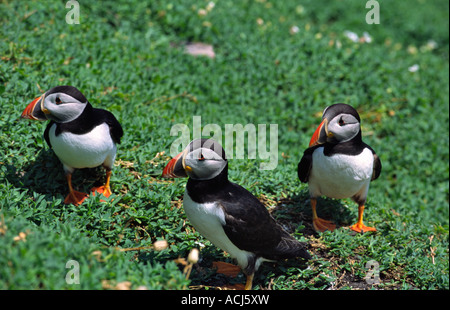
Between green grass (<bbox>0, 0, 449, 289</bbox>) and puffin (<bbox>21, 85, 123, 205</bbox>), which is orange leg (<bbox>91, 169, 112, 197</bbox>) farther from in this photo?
puffin (<bbox>21, 85, 123, 205</bbox>)

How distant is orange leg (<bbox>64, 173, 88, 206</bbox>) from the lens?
4.50 metres

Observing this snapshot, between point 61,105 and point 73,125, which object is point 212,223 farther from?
point 61,105

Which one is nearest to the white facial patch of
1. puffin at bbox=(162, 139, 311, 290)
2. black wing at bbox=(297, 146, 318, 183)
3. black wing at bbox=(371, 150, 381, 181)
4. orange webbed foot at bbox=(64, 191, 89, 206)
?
orange webbed foot at bbox=(64, 191, 89, 206)

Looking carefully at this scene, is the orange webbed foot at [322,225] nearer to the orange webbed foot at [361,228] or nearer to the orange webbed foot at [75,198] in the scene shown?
the orange webbed foot at [361,228]

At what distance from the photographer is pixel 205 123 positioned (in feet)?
20.6

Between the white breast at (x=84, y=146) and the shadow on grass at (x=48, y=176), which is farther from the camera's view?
the shadow on grass at (x=48, y=176)

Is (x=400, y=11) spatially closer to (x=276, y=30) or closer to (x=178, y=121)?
(x=276, y=30)

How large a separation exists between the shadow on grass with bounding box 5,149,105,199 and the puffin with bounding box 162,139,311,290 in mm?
1423

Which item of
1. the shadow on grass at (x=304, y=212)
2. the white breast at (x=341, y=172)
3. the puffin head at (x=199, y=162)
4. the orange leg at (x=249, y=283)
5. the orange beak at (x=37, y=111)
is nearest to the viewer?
the puffin head at (x=199, y=162)

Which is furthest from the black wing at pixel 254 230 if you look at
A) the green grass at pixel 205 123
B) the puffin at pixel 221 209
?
the green grass at pixel 205 123

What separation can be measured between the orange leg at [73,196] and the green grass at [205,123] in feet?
0.24

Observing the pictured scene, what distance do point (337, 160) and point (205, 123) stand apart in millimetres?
2183

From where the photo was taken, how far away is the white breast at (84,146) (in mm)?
4238

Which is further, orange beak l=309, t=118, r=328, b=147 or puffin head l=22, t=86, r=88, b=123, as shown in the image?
orange beak l=309, t=118, r=328, b=147
